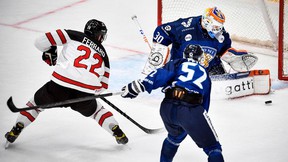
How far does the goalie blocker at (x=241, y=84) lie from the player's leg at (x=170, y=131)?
164cm

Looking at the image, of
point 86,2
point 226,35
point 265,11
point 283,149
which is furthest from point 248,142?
point 86,2

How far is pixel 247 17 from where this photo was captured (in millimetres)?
7086

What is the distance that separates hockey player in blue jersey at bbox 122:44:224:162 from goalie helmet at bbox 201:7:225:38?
3.15 feet

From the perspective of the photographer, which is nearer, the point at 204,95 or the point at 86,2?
the point at 204,95

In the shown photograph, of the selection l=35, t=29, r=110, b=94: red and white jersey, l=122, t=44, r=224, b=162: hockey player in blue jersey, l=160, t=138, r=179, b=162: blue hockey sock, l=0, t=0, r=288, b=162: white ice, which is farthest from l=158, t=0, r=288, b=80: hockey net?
l=122, t=44, r=224, b=162: hockey player in blue jersey

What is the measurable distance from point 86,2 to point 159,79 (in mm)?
4683

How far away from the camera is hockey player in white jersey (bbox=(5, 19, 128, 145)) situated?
14.7ft

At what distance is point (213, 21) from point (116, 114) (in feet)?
4.06

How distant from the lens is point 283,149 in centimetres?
473

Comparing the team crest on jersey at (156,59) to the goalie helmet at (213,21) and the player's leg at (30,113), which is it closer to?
the goalie helmet at (213,21)

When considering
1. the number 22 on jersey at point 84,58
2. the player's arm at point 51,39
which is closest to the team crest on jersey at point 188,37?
the number 22 on jersey at point 84,58

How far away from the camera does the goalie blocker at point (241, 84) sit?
5.66 metres

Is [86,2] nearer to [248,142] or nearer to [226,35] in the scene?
[226,35]

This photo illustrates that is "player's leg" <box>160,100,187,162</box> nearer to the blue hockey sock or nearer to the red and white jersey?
the blue hockey sock
